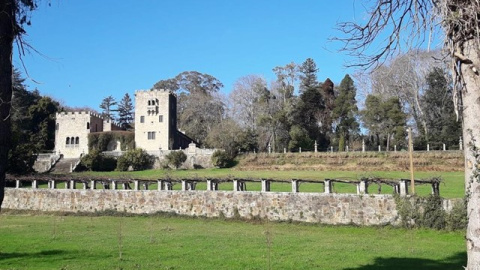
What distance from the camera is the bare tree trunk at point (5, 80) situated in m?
4.60

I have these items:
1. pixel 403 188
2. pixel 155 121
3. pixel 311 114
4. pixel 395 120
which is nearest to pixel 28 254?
pixel 403 188

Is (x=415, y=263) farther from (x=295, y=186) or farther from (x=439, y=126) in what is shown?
(x=439, y=126)

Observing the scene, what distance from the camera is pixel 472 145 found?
12.2 feet

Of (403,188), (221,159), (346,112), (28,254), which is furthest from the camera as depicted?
(346,112)

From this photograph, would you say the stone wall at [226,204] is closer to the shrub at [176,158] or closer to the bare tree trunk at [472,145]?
the bare tree trunk at [472,145]

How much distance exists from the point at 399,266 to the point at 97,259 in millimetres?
8326

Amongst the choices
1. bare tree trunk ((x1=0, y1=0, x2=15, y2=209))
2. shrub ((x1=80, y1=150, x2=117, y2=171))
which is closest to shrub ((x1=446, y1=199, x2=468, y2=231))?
bare tree trunk ((x1=0, y1=0, x2=15, y2=209))

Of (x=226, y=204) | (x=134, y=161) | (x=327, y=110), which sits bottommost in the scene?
(x=226, y=204)

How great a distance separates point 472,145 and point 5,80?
4694 mm

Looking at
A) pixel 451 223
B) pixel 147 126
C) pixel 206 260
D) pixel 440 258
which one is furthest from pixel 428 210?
pixel 147 126

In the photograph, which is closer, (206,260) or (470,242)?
(470,242)

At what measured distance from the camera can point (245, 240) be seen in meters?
16.1

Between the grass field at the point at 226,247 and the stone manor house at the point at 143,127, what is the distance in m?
42.4

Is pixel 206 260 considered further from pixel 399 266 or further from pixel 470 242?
pixel 470 242
